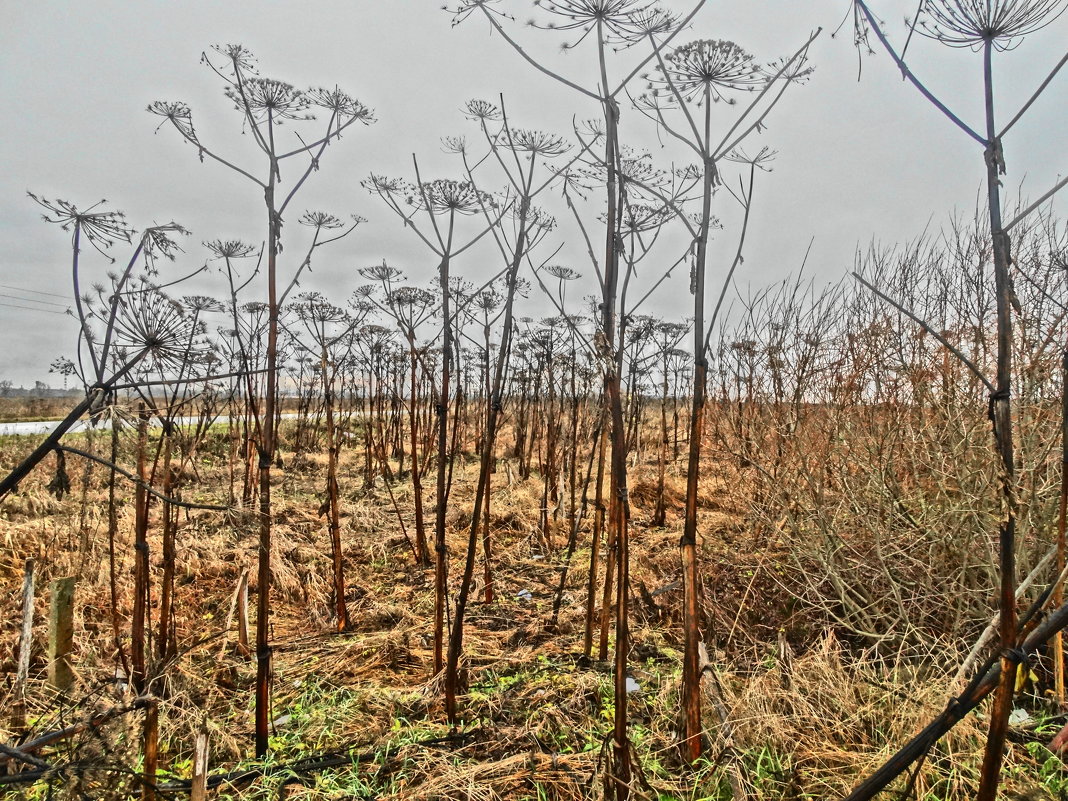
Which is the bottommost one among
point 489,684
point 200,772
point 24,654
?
point 489,684

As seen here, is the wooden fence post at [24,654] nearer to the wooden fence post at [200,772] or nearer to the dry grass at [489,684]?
the dry grass at [489,684]

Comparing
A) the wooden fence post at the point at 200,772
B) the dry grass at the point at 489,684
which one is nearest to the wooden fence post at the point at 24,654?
the dry grass at the point at 489,684

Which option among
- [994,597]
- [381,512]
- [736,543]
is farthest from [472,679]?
[381,512]

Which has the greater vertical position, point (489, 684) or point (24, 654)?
point (24, 654)

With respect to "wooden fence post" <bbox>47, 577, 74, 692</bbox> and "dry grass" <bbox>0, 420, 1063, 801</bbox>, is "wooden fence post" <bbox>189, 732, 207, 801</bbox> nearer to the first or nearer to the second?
"dry grass" <bbox>0, 420, 1063, 801</bbox>

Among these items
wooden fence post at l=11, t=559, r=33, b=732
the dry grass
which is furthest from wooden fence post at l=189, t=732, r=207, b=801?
wooden fence post at l=11, t=559, r=33, b=732

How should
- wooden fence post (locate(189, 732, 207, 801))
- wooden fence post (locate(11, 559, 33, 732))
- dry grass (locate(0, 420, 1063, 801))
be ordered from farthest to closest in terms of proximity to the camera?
wooden fence post (locate(11, 559, 33, 732))
dry grass (locate(0, 420, 1063, 801))
wooden fence post (locate(189, 732, 207, 801))

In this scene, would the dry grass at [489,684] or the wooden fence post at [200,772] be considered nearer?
the wooden fence post at [200,772]

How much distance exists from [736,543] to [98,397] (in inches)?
224

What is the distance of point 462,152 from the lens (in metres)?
2.74

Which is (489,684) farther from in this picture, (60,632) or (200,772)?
(60,632)

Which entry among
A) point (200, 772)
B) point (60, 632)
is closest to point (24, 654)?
point (60, 632)

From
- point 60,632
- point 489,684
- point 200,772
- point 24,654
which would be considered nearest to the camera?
point 200,772

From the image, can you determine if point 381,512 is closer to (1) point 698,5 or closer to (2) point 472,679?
(2) point 472,679
